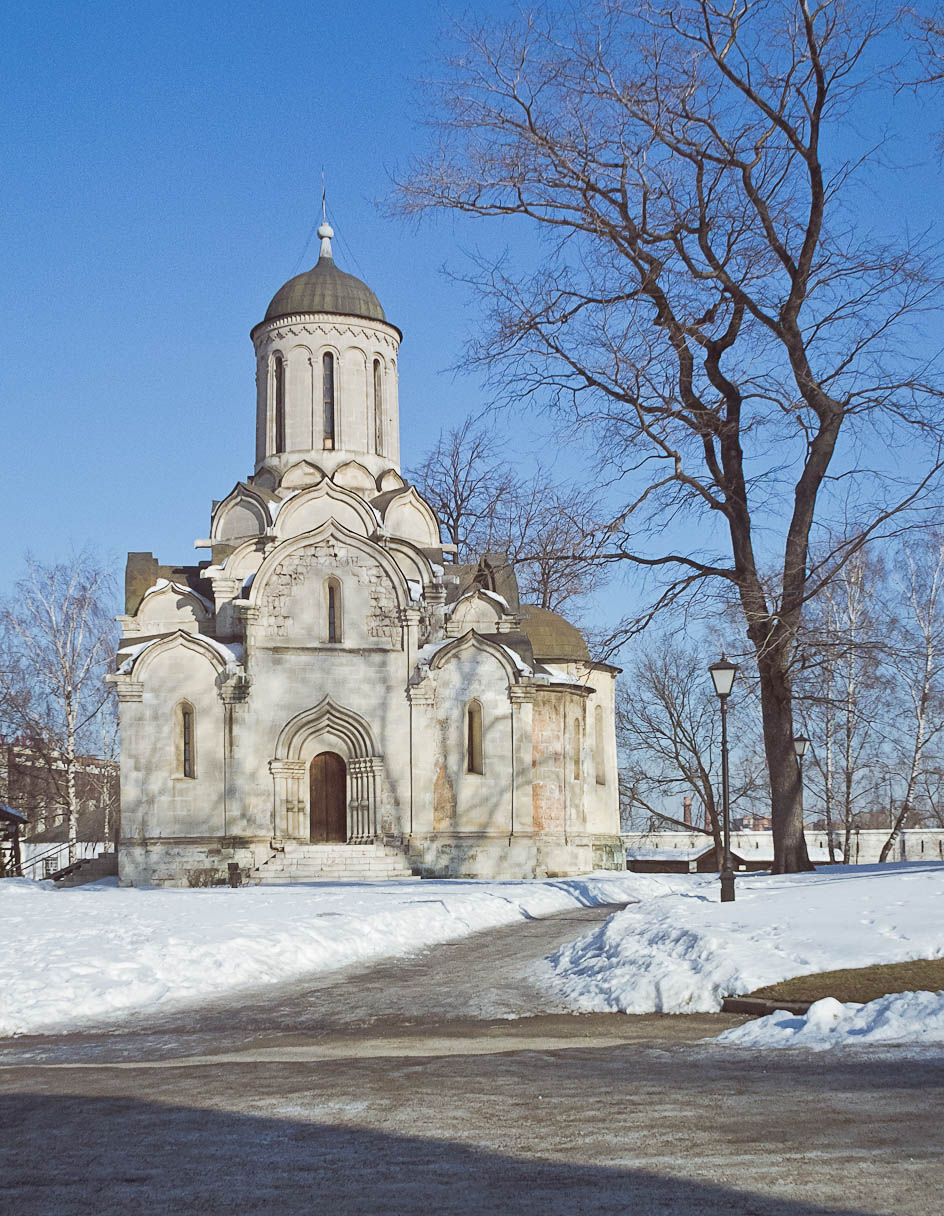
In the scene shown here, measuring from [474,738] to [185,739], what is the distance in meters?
7.05

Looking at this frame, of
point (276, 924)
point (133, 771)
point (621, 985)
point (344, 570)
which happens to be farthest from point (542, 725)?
point (621, 985)

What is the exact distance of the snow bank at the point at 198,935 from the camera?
479 inches

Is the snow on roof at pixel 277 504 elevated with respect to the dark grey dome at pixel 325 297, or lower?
lower

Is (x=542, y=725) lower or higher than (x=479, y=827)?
higher

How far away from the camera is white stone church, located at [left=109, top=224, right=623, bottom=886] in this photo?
31.9 metres

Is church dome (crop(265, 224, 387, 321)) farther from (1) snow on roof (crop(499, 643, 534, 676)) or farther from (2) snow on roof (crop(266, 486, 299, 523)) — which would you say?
(1) snow on roof (crop(499, 643, 534, 676))

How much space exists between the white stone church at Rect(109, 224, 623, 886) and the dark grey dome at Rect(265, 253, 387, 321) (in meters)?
4.85

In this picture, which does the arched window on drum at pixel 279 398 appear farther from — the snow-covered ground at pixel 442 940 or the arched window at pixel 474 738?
the snow-covered ground at pixel 442 940

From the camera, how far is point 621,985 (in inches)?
449

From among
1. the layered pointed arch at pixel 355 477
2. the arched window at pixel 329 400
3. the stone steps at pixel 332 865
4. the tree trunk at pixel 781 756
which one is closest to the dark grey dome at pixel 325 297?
the arched window at pixel 329 400

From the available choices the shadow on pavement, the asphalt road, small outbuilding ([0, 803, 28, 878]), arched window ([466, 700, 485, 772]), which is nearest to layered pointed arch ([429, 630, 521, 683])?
arched window ([466, 700, 485, 772])

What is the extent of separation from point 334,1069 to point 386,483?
2965 cm

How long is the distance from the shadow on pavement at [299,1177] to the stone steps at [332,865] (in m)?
24.1

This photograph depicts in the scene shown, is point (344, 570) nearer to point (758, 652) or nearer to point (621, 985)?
point (758, 652)
